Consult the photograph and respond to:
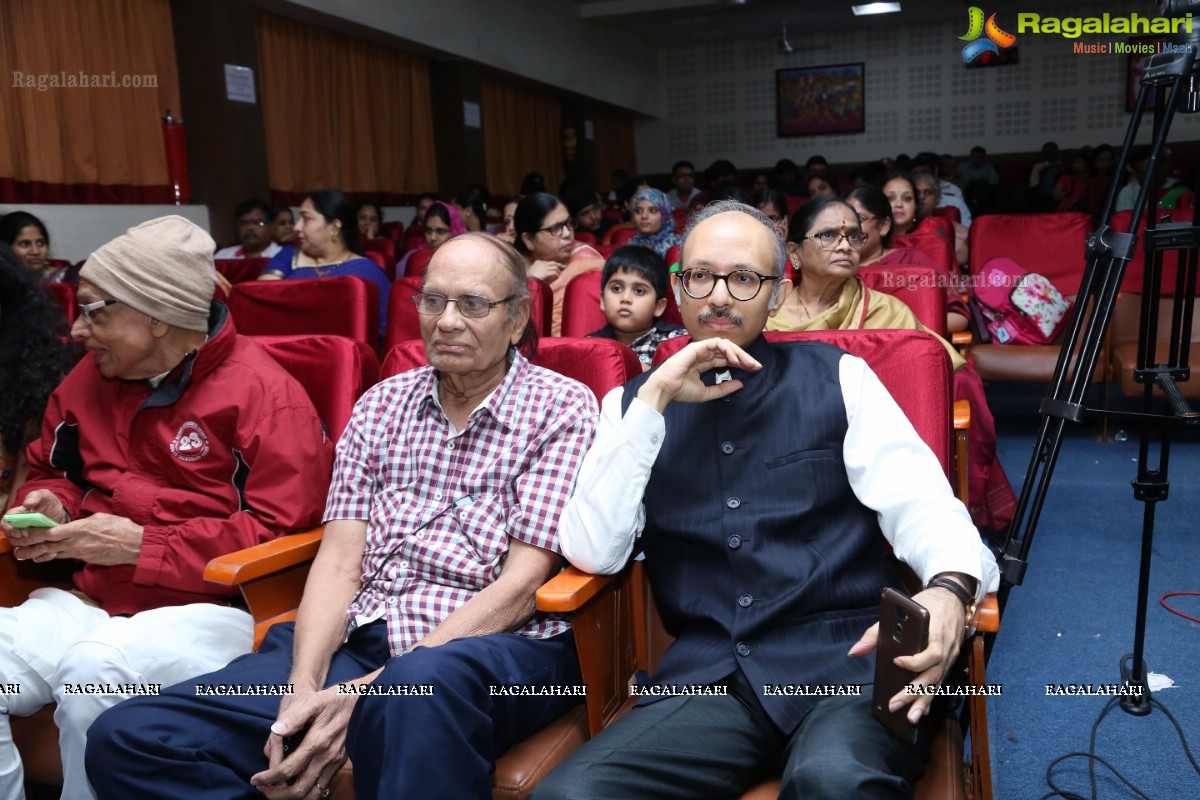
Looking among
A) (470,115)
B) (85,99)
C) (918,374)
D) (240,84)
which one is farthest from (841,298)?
(470,115)

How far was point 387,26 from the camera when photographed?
770 centimetres

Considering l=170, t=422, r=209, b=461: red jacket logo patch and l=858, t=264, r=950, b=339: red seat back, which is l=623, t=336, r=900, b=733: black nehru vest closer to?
l=170, t=422, r=209, b=461: red jacket logo patch

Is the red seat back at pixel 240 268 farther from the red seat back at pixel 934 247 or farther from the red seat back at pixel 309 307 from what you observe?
the red seat back at pixel 934 247

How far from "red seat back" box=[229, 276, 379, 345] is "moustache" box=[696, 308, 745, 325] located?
4.56 feet

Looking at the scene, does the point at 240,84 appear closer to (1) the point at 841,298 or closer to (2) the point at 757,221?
(1) the point at 841,298

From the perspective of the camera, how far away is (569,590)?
1.35 meters

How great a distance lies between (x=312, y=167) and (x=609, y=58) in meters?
5.49

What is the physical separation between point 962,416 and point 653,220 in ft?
10.0

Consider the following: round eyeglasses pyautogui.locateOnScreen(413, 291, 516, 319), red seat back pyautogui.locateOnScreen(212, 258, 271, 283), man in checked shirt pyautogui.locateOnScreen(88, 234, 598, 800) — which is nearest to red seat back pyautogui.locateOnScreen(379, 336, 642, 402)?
man in checked shirt pyautogui.locateOnScreen(88, 234, 598, 800)

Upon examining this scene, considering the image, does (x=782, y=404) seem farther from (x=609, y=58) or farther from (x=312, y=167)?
(x=609, y=58)

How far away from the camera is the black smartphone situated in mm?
1107

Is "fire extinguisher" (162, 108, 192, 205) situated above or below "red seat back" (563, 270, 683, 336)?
above

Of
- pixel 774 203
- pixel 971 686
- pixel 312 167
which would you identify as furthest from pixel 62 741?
pixel 312 167

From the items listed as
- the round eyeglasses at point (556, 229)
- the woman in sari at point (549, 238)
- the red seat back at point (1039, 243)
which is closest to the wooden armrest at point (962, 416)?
the woman in sari at point (549, 238)
